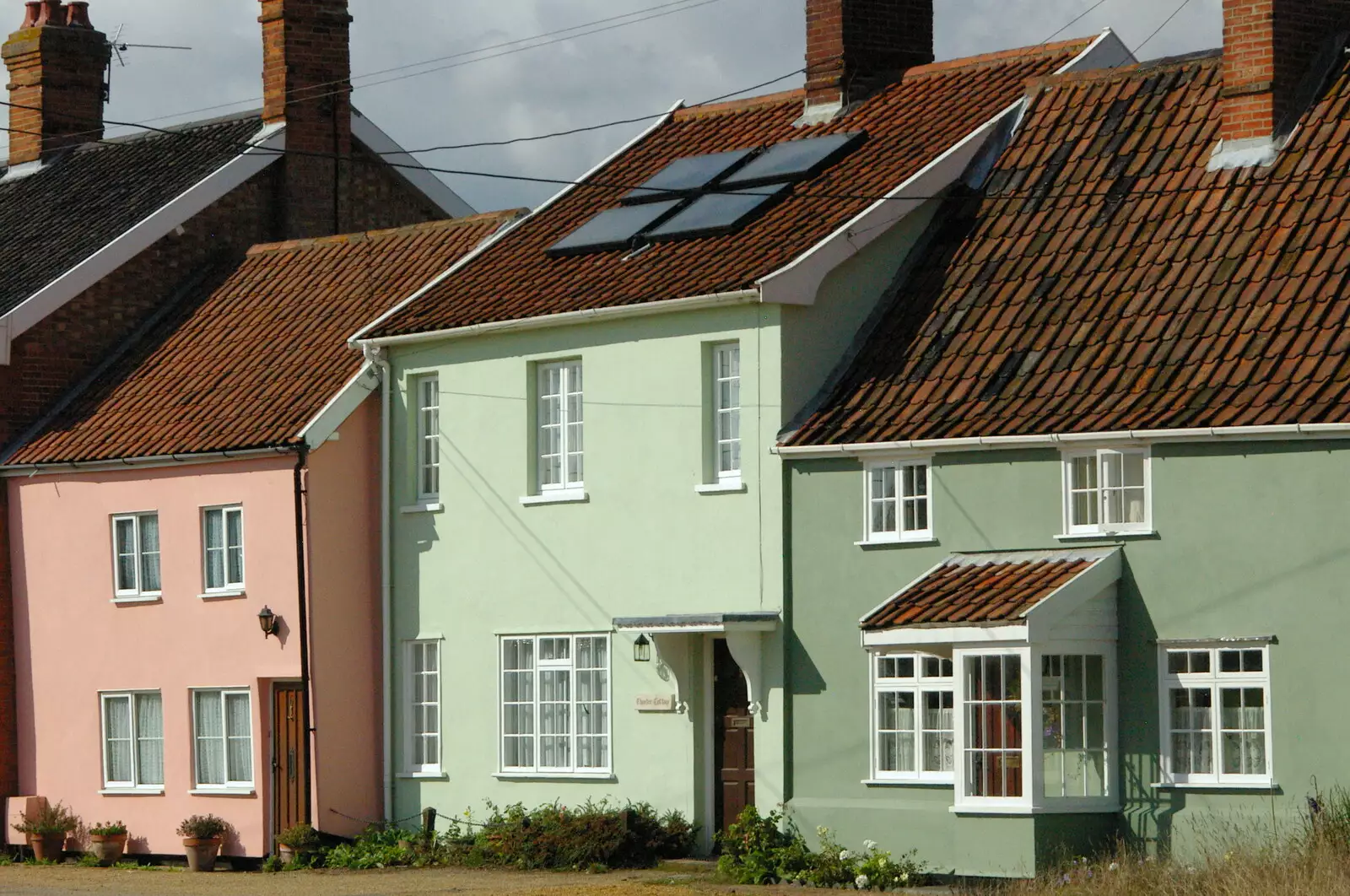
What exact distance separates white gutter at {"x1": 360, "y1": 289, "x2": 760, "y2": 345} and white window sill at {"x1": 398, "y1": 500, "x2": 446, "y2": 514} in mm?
1950

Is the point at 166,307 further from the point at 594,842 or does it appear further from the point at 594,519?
the point at 594,842

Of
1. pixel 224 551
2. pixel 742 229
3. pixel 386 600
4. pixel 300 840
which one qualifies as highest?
pixel 742 229

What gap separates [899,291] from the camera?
2548cm

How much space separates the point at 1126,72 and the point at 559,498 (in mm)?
7907

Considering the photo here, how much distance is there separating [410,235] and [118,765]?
8034 millimetres

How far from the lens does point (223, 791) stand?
97.0 ft

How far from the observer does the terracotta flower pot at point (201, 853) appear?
28.9 m

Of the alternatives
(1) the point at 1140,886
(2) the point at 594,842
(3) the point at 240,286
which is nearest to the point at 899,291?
(2) the point at 594,842

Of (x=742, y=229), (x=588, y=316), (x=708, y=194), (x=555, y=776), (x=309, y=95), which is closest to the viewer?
(x=588, y=316)

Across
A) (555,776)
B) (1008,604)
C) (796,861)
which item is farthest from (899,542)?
(555,776)

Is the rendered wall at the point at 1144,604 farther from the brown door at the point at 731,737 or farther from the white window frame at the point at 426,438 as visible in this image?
the white window frame at the point at 426,438

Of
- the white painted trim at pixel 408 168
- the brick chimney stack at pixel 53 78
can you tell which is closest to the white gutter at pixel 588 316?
the white painted trim at pixel 408 168

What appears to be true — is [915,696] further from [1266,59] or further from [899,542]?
[1266,59]

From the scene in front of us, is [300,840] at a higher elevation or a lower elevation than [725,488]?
Answer: lower
